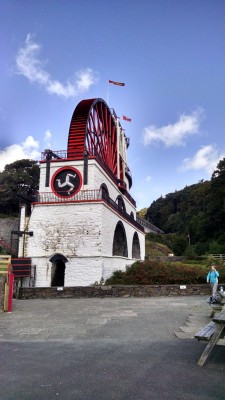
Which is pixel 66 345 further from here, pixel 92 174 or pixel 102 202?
pixel 92 174

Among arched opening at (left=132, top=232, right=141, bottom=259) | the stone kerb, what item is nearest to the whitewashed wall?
the stone kerb

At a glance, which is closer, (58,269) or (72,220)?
(72,220)

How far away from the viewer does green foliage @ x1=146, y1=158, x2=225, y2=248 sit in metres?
61.3

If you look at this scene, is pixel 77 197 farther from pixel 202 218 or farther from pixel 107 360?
pixel 202 218

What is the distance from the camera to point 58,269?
20156 mm

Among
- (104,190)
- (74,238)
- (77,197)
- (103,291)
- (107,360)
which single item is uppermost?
(104,190)

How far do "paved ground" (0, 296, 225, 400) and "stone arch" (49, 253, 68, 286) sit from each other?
393 inches

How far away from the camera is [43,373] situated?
4.37 meters

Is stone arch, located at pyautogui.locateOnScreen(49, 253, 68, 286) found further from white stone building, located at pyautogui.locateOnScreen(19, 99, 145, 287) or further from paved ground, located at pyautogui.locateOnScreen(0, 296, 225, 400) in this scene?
paved ground, located at pyautogui.locateOnScreen(0, 296, 225, 400)

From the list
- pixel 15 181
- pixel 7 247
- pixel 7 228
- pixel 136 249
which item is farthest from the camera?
pixel 15 181

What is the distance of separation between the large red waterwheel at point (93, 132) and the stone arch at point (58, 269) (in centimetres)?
624

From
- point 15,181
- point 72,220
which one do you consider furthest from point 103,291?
point 15,181

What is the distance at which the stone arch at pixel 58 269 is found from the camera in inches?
751

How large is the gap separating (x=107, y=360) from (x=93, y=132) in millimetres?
22820
